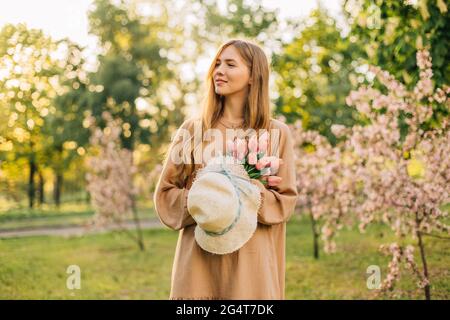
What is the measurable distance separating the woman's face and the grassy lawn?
3157 millimetres

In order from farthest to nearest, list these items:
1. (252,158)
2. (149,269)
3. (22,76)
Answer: (149,269)
(22,76)
(252,158)

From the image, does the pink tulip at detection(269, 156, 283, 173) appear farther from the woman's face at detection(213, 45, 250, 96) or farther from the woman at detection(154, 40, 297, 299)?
the woman's face at detection(213, 45, 250, 96)

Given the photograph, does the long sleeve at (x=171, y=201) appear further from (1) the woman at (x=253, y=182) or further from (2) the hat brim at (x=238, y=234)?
(2) the hat brim at (x=238, y=234)

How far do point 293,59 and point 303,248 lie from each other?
5.16m

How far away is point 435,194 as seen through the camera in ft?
14.7

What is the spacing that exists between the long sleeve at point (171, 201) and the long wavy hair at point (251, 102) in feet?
0.17

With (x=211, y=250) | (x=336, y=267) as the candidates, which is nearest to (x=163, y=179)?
(x=211, y=250)

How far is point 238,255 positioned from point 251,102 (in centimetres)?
73

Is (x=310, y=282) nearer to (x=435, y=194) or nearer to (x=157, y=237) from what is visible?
(x=435, y=194)

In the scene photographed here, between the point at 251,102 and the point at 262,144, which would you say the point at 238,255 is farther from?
the point at 251,102

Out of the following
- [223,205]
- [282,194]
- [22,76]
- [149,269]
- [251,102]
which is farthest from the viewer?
[149,269]

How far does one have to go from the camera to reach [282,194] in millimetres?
2377

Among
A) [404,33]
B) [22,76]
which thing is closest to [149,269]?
[22,76]
